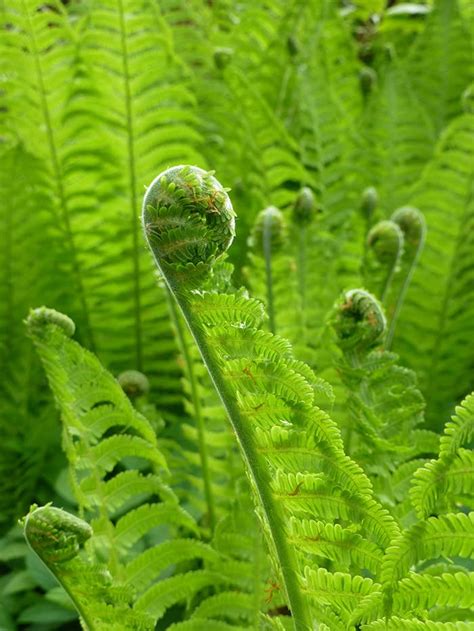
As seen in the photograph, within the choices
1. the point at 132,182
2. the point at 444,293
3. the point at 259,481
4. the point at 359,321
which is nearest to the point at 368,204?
the point at 444,293

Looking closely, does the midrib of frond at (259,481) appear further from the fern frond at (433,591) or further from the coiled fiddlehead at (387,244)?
the coiled fiddlehead at (387,244)

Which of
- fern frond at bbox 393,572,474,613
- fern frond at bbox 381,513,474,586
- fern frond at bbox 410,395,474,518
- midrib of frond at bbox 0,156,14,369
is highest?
midrib of frond at bbox 0,156,14,369

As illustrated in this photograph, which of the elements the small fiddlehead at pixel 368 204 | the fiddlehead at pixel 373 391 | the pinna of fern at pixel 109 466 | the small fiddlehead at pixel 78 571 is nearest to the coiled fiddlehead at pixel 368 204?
the small fiddlehead at pixel 368 204

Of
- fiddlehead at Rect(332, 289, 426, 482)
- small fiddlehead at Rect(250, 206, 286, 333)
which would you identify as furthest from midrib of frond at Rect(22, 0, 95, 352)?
fiddlehead at Rect(332, 289, 426, 482)

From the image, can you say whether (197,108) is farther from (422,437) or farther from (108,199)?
(422,437)

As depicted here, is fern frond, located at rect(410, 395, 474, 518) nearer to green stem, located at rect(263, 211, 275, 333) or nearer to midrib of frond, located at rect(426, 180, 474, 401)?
green stem, located at rect(263, 211, 275, 333)

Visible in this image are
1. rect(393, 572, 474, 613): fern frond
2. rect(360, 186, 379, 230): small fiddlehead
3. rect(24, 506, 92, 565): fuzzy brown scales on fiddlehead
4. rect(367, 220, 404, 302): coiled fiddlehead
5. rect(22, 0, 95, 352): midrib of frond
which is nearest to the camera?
rect(393, 572, 474, 613): fern frond

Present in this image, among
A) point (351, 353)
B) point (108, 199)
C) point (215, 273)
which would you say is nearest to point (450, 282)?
point (108, 199)
